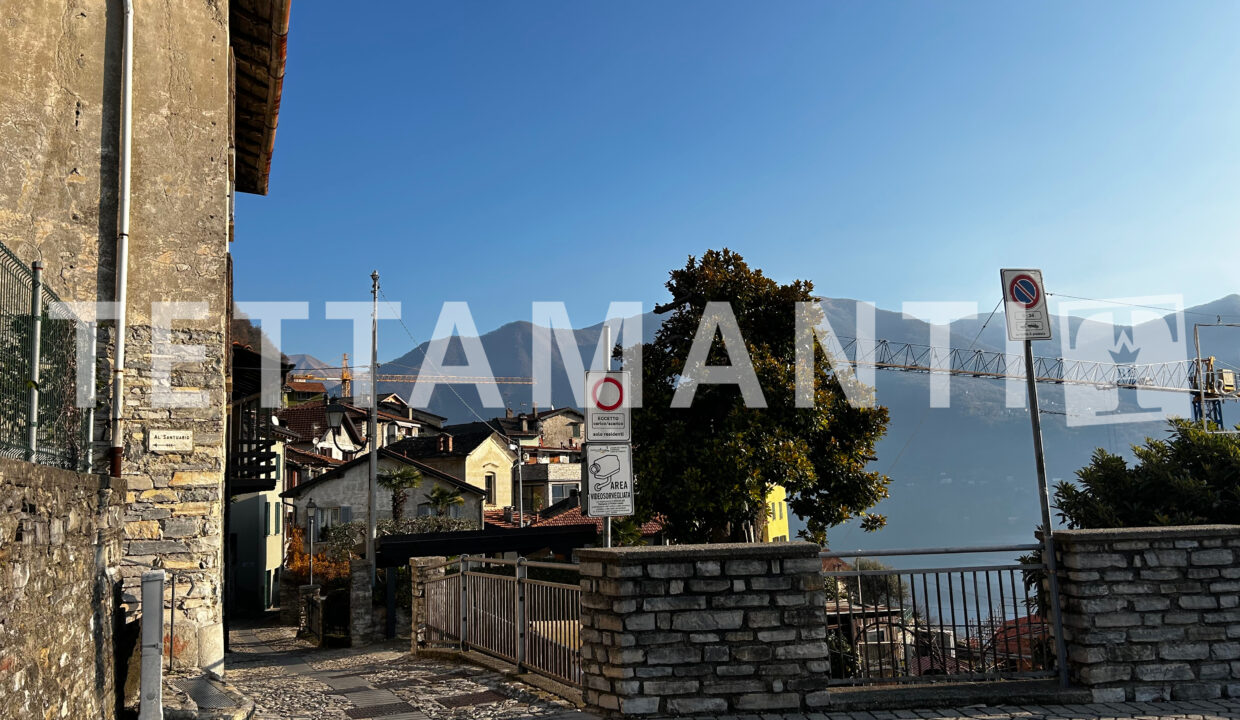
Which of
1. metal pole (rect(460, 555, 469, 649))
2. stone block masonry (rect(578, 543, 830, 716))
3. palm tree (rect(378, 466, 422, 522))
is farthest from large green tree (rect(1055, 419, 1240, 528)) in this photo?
palm tree (rect(378, 466, 422, 522))

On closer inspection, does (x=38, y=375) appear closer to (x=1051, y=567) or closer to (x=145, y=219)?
(x=145, y=219)

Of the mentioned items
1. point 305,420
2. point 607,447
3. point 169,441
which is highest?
point 305,420

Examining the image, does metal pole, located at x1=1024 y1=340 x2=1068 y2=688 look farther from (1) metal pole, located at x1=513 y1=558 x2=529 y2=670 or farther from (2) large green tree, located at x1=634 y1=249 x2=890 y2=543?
(2) large green tree, located at x1=634 y1=249 x2=890 y2=543

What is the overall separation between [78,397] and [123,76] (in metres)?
4.18

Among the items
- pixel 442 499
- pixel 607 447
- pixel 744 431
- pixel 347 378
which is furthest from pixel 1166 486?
pixel 347 378

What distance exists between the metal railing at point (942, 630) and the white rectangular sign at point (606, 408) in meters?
2.27

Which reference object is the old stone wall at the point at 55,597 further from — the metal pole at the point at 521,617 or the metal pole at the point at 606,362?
the metal pole at the point at 606,362

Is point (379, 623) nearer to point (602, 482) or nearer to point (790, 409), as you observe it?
point (790, 409)

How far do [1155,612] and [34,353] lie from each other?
9433 millimetres

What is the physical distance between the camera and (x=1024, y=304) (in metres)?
8.26

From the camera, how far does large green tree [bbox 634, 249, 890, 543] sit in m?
19.1

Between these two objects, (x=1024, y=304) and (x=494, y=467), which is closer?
(x=1024, y=304)

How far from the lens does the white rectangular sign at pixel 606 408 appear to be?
327 inches

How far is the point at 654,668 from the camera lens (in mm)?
7199
